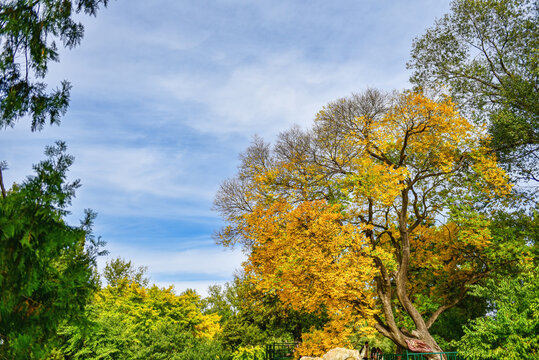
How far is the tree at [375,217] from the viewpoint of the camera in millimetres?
14766

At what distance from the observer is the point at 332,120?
759 inches

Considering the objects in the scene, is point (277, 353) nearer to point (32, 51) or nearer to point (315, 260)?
point (315, 260)

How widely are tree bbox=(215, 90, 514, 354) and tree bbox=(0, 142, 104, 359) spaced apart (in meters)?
9.35

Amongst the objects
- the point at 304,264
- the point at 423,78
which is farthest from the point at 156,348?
the point at 423,78

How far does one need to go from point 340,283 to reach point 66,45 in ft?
34.8

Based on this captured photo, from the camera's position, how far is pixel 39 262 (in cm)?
523

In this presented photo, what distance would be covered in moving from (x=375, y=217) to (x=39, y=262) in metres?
16.1

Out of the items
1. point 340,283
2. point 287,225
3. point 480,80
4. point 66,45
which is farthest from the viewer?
point 480,80

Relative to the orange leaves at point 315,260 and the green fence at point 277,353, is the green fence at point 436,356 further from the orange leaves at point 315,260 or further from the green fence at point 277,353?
the green fence at point 277,353

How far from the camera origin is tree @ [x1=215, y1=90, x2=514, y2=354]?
1477cm

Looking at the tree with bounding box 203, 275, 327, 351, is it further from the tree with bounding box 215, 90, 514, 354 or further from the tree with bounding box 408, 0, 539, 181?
the tree with bounding box 408, 0, 539, 181

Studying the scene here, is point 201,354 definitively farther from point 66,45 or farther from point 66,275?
point 66,45

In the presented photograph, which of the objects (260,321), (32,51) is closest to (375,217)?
(260,321)

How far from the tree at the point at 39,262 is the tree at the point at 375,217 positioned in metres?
9.35
